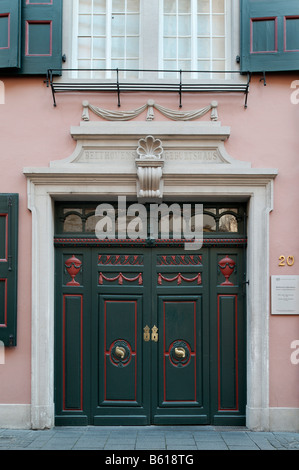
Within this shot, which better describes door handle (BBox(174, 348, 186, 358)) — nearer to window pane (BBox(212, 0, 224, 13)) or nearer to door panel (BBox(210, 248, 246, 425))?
door panel (BBox(210, 248, 246, 425))

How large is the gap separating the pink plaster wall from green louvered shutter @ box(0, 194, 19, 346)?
3.8 inches

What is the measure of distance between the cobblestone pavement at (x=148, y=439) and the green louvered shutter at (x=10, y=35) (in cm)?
478

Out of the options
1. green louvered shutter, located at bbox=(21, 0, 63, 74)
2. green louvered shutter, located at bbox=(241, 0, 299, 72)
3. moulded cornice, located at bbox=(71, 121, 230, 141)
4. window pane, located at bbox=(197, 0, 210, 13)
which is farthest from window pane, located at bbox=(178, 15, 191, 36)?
green louvered shutter, located at bbox=(21, 0, 63, 74)

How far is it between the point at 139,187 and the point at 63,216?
1.18m

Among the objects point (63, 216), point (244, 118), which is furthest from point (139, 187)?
point (244, 118)

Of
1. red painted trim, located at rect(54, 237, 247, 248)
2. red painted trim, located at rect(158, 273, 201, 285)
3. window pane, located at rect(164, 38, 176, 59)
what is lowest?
red painted trim, located at rect(158, 273, 201, 285)

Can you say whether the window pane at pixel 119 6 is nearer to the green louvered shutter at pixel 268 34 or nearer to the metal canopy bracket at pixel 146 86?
the metal canopy bracket at pixel 146 86

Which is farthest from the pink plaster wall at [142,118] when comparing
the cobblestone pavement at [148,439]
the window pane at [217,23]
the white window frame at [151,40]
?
the window pane at [217,23]

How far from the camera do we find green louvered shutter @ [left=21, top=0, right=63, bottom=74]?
689 cm

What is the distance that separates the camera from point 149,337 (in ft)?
23.2

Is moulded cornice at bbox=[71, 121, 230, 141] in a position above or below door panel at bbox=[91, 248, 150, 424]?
above

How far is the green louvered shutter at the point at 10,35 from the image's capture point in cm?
680

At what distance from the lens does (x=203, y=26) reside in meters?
7.29

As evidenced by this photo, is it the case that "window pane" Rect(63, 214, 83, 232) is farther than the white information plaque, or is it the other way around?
"window pane" Rect(63, 214, 83, 232)
